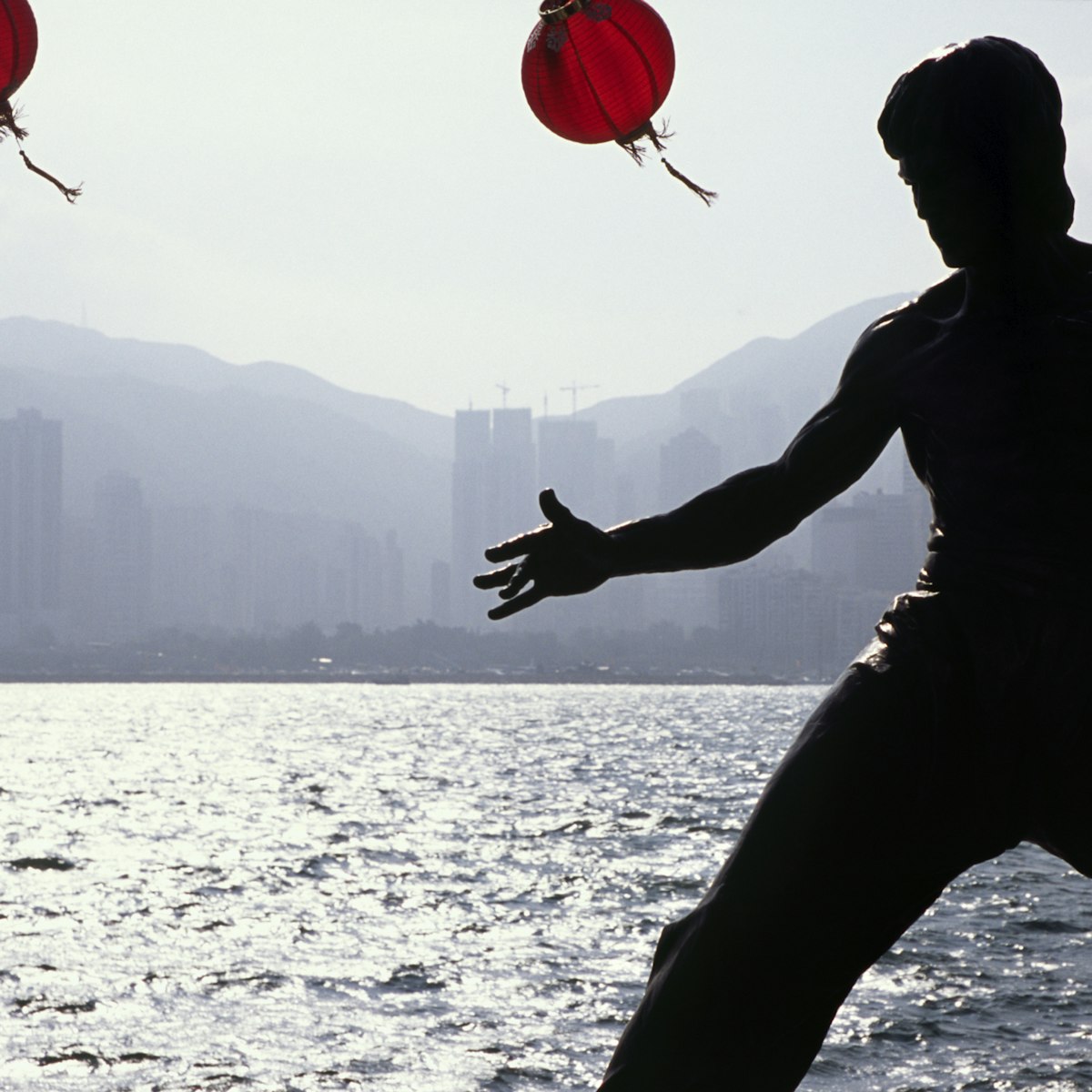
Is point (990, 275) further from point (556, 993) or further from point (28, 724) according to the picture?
point (28, 724)

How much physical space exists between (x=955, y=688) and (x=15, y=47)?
16.4ft

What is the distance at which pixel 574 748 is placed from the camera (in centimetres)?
6962

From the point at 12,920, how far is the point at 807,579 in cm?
16000

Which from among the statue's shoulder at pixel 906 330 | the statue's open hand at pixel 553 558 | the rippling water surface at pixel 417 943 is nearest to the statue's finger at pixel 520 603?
the statue's open hand at pixel 553 558

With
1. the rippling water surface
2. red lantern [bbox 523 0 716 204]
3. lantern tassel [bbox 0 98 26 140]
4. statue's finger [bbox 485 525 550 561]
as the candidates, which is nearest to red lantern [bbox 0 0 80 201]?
lantern tassel [bbox 0 98 26 140]

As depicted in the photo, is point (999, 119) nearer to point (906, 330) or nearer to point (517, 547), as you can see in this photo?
point (906, 330)

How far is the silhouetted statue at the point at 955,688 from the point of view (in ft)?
9.18

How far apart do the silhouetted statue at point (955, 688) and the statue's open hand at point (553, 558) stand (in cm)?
9

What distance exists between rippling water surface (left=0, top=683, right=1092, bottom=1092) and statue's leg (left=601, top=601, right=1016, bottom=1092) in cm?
833

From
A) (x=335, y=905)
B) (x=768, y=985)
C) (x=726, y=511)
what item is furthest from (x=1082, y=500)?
(x=335, y=905)

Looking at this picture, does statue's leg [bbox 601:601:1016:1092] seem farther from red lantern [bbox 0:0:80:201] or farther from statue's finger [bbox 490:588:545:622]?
red lantern [bbox 0:0:80:201]

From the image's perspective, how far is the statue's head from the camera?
2836 mm

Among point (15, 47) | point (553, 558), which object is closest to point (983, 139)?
point (553, 558)

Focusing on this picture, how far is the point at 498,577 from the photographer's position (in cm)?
309
